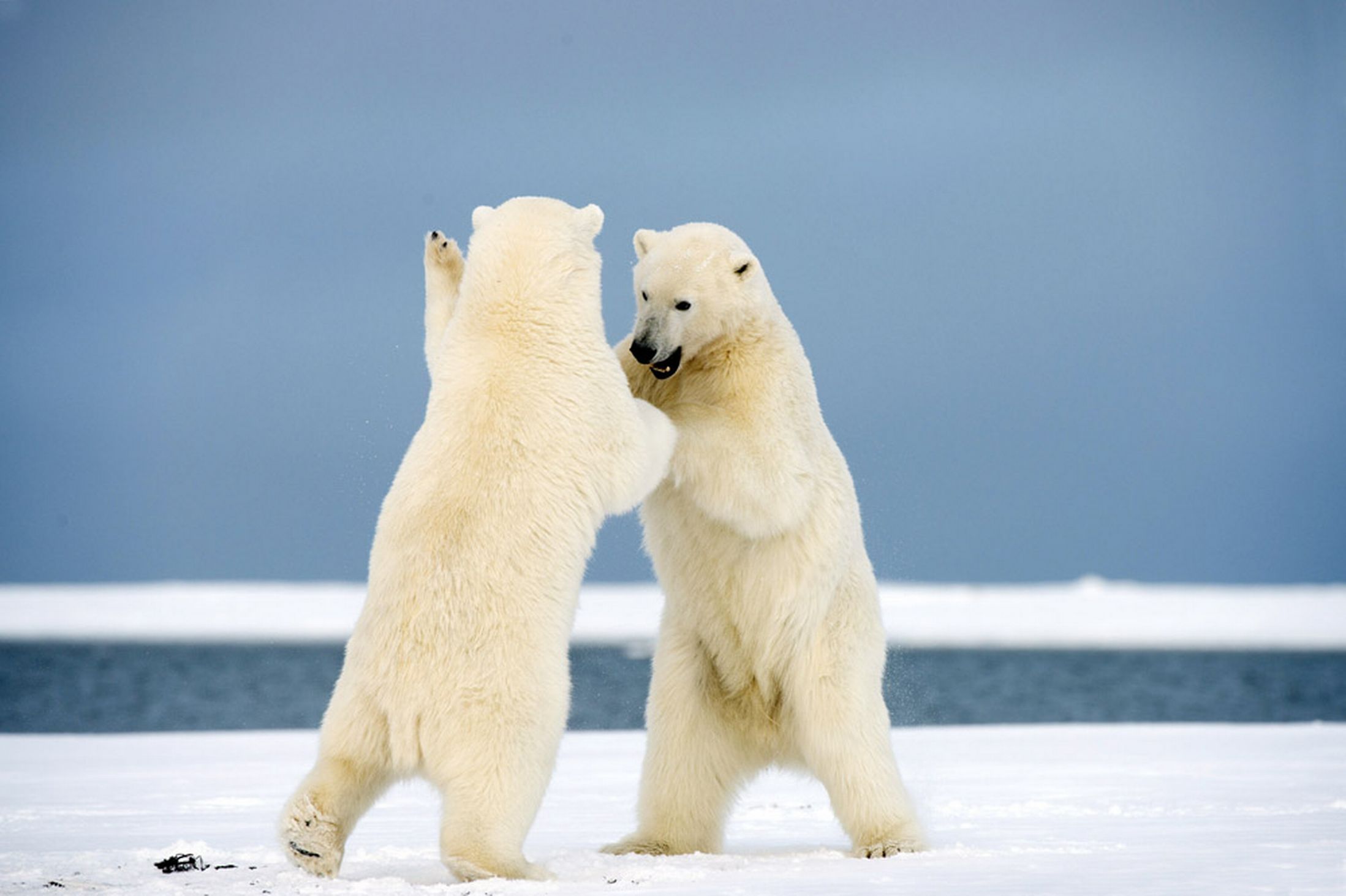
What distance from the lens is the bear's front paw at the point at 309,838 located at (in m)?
3.74

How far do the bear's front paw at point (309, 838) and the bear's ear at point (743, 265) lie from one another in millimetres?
2228

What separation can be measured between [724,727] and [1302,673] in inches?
1485

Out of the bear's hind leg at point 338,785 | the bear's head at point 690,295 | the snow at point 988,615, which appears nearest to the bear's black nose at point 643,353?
the bear's head at point 690,295

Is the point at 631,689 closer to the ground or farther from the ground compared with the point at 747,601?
closer to the ground

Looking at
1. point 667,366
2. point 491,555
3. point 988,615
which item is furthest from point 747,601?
point 988,615

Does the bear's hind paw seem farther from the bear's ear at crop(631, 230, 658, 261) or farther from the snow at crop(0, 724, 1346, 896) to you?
the bear's ear at crop(631, 230, 658, 261)

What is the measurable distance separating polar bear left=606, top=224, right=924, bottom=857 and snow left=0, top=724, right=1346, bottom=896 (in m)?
0.24

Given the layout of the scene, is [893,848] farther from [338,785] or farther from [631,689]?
[631,689]

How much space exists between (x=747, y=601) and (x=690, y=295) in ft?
3.39

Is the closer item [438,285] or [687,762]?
[438,285]

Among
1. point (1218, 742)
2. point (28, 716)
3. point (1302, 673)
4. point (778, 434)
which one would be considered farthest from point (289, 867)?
point (1302, 673)

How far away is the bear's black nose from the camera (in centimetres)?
462

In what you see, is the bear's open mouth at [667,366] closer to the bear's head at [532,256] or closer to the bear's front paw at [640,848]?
the bear's head at [532,256]

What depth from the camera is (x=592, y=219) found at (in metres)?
4.40
